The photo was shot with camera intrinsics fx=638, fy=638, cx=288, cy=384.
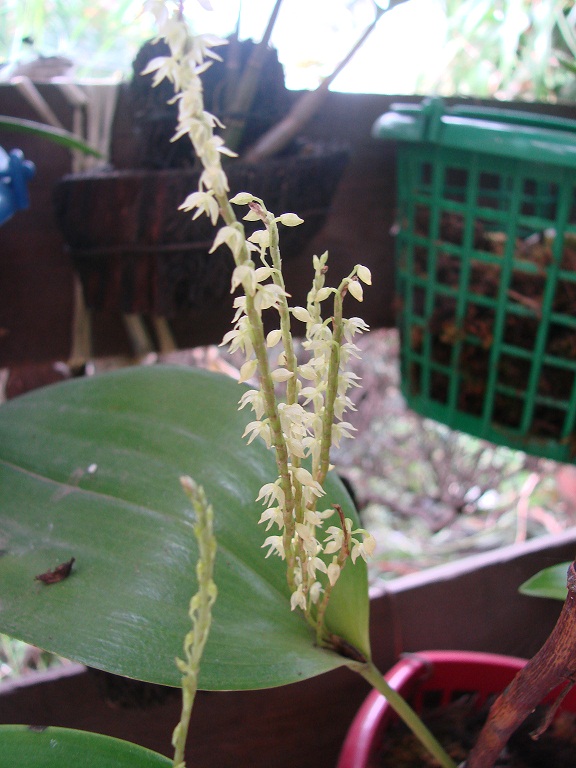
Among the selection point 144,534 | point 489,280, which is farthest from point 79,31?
point 144,534

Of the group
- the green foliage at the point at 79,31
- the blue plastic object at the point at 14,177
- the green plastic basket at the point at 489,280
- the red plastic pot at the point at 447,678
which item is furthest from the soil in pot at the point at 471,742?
the green foliage at the point at 79,31

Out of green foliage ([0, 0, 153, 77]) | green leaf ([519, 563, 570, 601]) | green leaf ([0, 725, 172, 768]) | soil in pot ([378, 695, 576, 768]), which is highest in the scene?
green foliage ([0, 0, 153, 77])

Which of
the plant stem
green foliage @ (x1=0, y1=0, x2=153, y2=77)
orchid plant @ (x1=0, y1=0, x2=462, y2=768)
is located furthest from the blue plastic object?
the plant stem

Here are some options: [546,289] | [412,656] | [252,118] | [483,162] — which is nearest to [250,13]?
[252,118]

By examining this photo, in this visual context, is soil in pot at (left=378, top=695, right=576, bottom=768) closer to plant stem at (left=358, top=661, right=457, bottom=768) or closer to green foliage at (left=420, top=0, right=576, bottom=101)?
plant stem at (left=358, top=661, right=457, bottom=768)

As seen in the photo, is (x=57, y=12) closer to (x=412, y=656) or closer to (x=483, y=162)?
(x=483, y=162)

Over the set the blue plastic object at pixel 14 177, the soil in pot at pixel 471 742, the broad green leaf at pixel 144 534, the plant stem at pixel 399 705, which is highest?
the blue plastic object at pixel 14 177

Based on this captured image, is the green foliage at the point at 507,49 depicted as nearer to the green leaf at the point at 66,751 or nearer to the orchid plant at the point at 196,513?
the orchid plant at the point at 196,513

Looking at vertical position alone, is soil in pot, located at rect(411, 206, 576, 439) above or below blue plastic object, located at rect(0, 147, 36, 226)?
below
